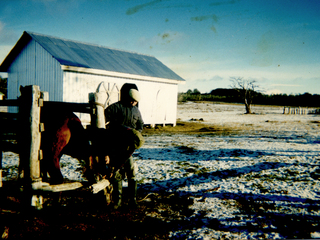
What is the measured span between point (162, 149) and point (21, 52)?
10.3 meters

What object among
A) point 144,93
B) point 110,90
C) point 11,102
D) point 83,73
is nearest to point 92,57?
point 83,73

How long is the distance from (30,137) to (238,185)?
13.6ft

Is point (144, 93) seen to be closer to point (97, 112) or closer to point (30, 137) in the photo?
point (97, 112)

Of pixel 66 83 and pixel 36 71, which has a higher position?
pixel 36 71

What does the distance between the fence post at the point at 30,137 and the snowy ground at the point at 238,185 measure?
6.52 ft

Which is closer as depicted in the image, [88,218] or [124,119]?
[88,218]

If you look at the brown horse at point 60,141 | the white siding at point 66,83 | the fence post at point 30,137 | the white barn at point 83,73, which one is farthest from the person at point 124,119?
the white barn at point 83,73

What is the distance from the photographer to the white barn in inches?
447

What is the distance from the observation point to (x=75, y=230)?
317 cm

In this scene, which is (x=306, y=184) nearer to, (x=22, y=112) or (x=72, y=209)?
(x=72, y=209)

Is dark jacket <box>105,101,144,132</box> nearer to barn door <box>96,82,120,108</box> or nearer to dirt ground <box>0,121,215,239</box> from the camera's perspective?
dirt ground <box>0,121,215,239</box>

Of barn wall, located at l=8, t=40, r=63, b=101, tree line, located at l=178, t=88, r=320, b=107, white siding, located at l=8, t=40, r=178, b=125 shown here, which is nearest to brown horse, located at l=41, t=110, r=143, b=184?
white siding, located at l=8, t=40, r=178, b=125

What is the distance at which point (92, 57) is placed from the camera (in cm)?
1352

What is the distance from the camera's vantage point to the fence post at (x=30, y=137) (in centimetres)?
302
